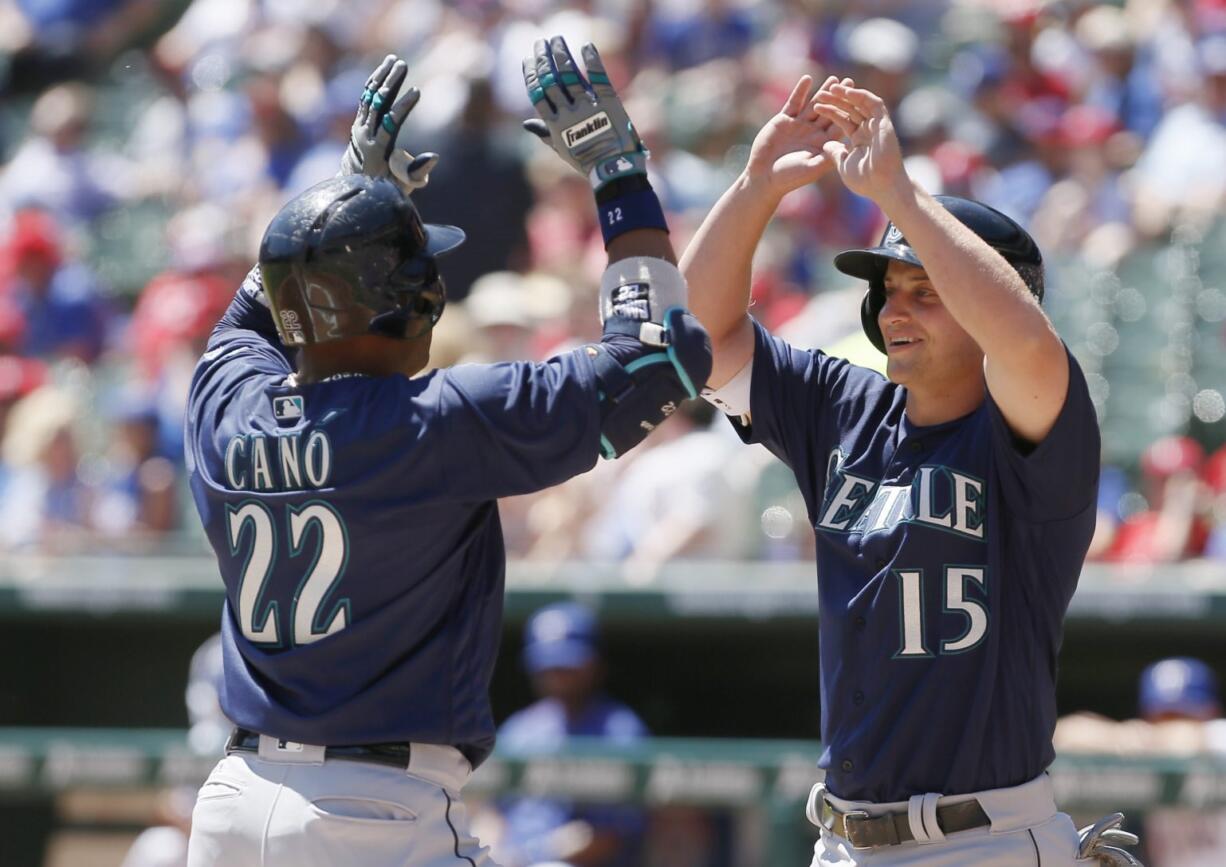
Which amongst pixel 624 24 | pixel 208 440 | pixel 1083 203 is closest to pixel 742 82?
pixel 624 24

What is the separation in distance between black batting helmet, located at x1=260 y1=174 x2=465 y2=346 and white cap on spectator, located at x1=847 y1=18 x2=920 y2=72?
5557 mm

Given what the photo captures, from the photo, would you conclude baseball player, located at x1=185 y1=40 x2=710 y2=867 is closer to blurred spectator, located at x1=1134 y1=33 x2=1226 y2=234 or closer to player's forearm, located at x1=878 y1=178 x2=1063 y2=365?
player's forearm, located at x1=878 y1=178 x2=1063 y2=365

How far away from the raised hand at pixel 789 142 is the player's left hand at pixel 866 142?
0.57ft

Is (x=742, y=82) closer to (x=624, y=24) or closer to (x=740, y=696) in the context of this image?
(x=624, y=24)

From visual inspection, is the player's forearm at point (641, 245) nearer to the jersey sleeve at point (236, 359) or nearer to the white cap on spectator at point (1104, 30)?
the jersey sleeve at point (236, 359)

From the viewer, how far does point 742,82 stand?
8.68 metres

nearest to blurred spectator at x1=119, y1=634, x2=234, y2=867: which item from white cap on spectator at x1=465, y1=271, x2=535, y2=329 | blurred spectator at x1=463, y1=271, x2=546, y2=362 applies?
blurred spectator at x1=463, y1=271, x2=546, y2=362

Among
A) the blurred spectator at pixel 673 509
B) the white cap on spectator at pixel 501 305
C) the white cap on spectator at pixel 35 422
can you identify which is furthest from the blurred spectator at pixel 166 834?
the white cap on spectator at pixel 35 422

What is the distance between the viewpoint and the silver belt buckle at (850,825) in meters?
3.07

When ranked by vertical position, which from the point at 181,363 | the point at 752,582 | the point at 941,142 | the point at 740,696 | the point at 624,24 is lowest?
the point at 740,696

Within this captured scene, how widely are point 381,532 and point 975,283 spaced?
3.31ft

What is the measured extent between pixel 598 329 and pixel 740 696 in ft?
5.15

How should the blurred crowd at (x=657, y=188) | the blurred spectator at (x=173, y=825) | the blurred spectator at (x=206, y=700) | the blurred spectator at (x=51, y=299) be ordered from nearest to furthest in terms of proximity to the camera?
the blurred spectator at (x=173, y=825), the blurred spectator at (x=206, y=700), the blurred crowd at (x=657, y=188), the blurred spectator at (x=51, y=299)

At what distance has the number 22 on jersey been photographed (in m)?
2.88
